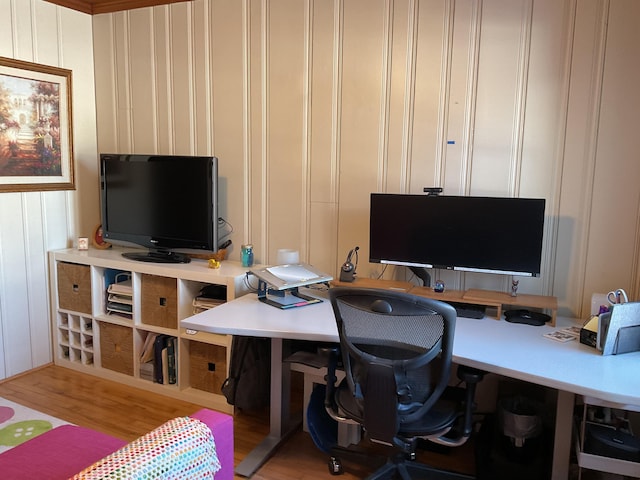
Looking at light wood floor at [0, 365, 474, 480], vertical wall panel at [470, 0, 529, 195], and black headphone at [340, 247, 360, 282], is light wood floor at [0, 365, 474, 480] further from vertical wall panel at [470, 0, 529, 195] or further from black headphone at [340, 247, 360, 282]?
vertical wall panel at [470, 0, 529, 195]

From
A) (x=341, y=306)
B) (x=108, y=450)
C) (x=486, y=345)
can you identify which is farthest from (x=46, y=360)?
(x=486, y=345)

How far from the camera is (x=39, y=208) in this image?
3.45 m

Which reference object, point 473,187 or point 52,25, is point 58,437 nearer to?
point 473,187

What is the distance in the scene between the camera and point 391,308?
71.2 inches

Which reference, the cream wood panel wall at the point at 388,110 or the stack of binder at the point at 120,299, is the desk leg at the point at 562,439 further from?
the stack of binder at the point at 120,299

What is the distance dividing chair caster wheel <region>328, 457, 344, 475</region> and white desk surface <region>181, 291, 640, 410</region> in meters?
0.65

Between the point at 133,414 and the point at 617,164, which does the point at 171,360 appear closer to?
the point at 133,414

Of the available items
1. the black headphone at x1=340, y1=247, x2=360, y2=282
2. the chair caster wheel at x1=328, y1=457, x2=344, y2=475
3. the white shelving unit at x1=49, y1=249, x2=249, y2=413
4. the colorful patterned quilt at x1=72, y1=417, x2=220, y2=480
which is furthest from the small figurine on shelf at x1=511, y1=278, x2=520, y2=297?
the colorful patterned quilt at x1=72, y1=417, x2=220, y2=480

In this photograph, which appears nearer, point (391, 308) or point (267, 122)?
point (391, 308)

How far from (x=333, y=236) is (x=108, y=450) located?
64.6 inches

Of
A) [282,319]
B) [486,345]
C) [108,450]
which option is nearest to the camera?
[108,450]

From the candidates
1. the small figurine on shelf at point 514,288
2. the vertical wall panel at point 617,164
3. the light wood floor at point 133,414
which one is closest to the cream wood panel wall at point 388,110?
the vertical wall panel at point 617,164

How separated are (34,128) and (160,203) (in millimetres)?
986

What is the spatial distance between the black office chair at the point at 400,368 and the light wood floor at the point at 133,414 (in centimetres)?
59
